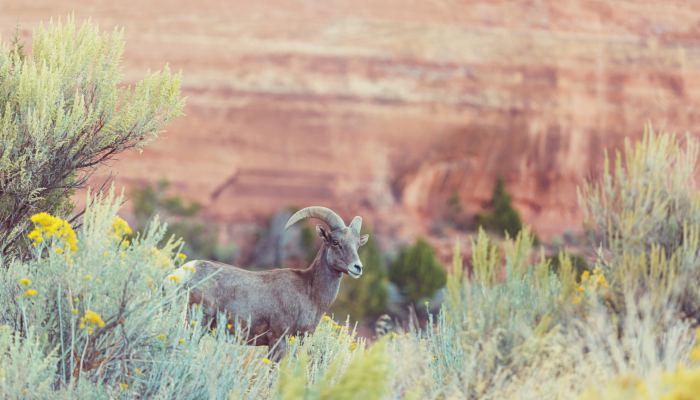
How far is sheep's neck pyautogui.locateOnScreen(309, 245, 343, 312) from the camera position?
883cm

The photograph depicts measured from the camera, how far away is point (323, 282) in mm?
8883

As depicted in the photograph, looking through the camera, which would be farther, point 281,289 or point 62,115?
point 62,115

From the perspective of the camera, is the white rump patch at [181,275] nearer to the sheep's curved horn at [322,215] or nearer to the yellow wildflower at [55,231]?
the yellow wildflower at [55,231]

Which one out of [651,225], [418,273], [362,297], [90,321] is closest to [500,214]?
[418,273]

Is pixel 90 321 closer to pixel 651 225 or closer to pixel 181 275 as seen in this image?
pixel 181 275

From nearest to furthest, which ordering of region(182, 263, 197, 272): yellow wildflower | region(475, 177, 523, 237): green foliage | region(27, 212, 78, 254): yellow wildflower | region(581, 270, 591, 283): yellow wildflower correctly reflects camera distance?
region(581, 270, 591, 283): yellow wildflower
region(27, 212, 78, 254): yellow wildflower
region(182, 263, 197, 272): yellow wildflower
region(475, 177, 523, 237): green foliage

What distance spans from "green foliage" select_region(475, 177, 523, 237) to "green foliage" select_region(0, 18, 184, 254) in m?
36.4

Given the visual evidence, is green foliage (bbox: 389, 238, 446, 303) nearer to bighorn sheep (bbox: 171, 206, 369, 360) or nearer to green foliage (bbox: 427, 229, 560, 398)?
bighorn sheep (bbox: 171, 206, 369, 360)

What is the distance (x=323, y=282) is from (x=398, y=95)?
42.5m

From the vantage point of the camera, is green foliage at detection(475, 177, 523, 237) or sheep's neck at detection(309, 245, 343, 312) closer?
sheep's neck at detection(309, 245, 343, 312)

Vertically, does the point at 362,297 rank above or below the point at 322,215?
below

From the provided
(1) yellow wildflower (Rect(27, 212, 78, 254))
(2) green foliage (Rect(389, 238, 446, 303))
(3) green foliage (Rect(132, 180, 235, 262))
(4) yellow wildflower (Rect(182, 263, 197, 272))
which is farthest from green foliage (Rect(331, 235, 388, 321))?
(1) yellow wildflower (Rect(27, 212, 78, 254))

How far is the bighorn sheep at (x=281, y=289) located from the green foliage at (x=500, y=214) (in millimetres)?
36958

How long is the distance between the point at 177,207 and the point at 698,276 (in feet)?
124
